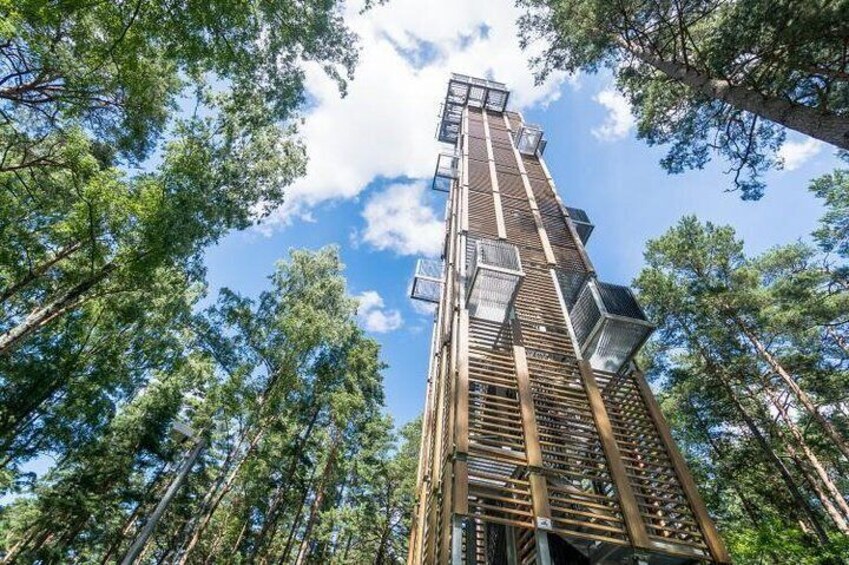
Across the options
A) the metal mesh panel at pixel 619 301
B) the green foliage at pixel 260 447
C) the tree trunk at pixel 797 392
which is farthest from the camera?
the green foliage at pixel 260 447

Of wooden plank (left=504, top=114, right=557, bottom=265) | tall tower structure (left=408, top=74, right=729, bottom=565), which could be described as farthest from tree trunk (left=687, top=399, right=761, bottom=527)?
wooden plank (left=504, top=114, right=557, bottom=265)

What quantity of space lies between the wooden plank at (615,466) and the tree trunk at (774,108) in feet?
15.2

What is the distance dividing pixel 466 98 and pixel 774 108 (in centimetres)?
1978

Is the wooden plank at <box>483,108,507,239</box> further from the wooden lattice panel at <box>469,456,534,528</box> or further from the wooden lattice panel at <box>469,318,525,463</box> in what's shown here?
the wooden lattice panel at <box>469,456,534,528</box>

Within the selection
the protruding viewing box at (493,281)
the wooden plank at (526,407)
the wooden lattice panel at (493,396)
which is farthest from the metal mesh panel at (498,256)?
the wooden plank at (526,407)

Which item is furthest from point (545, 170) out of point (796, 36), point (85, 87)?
point (85, 87)

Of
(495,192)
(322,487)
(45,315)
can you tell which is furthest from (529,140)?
(45,315)

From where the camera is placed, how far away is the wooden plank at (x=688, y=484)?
4.75 metres

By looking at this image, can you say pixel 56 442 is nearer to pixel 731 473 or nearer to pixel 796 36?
pixel 796 36

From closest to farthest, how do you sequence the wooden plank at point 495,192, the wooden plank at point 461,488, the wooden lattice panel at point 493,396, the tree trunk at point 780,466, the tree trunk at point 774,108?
the wooden plank at point 461,488
the tree trunk at point 774,108
the wooden lattice panel at point 493,396
the wooden plank at point 495,192
the tree trunk at point 780,466

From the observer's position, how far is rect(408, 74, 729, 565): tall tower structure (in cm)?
499

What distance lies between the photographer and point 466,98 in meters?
23.3

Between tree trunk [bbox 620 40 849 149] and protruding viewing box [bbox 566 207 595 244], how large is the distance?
18.5ft

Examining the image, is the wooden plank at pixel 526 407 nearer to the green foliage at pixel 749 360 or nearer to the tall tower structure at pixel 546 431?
the tall tower structure at pixel 546 431
